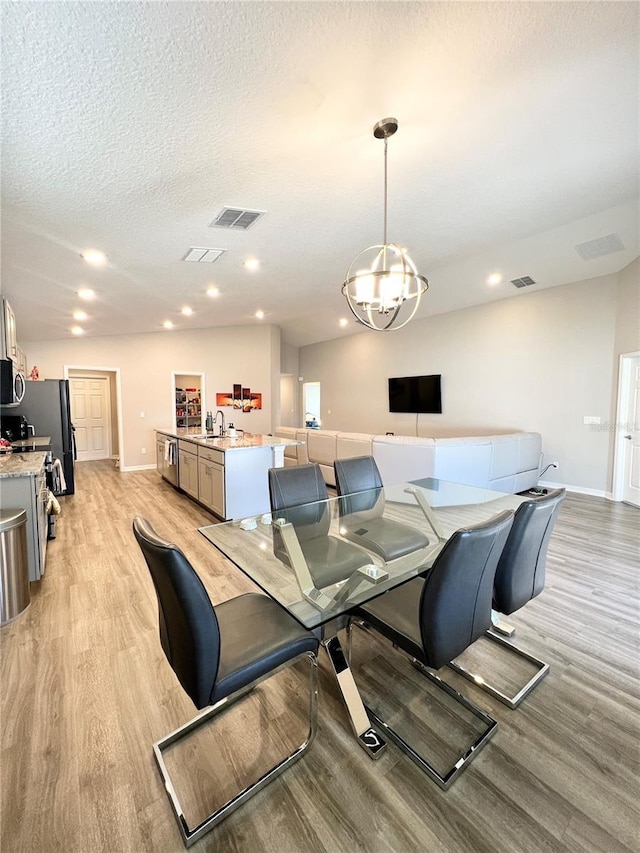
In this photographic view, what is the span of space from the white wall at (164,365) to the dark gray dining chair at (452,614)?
727cm

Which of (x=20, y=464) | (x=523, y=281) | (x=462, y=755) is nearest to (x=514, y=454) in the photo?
(x=523, y=281)

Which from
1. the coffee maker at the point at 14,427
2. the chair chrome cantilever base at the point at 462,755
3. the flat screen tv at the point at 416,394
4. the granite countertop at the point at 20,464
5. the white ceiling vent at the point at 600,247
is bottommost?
the chair chrome cantilever base at the point at 462,755

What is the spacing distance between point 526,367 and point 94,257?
625 centimetres

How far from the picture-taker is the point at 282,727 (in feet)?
5.37

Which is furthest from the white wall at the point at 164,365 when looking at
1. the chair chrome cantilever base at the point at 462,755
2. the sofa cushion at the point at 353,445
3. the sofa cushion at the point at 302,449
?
the chair chrome cantilever base at the point at 462,755

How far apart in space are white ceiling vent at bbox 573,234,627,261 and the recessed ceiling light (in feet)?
17.7

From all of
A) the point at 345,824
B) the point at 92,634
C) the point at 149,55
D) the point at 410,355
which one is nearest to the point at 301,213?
the point at 149,55

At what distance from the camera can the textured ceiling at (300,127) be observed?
147 centimetres

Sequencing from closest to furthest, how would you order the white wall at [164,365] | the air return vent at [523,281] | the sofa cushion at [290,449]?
1. the air return vent at [523,281]
2. the sofa cushion at [290,449]
3. the white wall at [164,365]

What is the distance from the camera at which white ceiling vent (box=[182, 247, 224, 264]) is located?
11.9 feet

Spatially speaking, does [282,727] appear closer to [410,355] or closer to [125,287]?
[125,287]

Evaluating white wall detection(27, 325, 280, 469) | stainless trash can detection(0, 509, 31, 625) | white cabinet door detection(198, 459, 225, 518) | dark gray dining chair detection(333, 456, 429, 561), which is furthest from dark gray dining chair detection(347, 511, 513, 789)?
white wall detection(27, 325, 280, 469)

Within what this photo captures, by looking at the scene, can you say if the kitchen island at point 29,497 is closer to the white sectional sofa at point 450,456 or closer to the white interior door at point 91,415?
the white sectional sofa at point 450,456

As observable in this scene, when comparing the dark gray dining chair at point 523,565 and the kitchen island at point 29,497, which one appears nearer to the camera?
the dark gray dining chair at point 523,565
